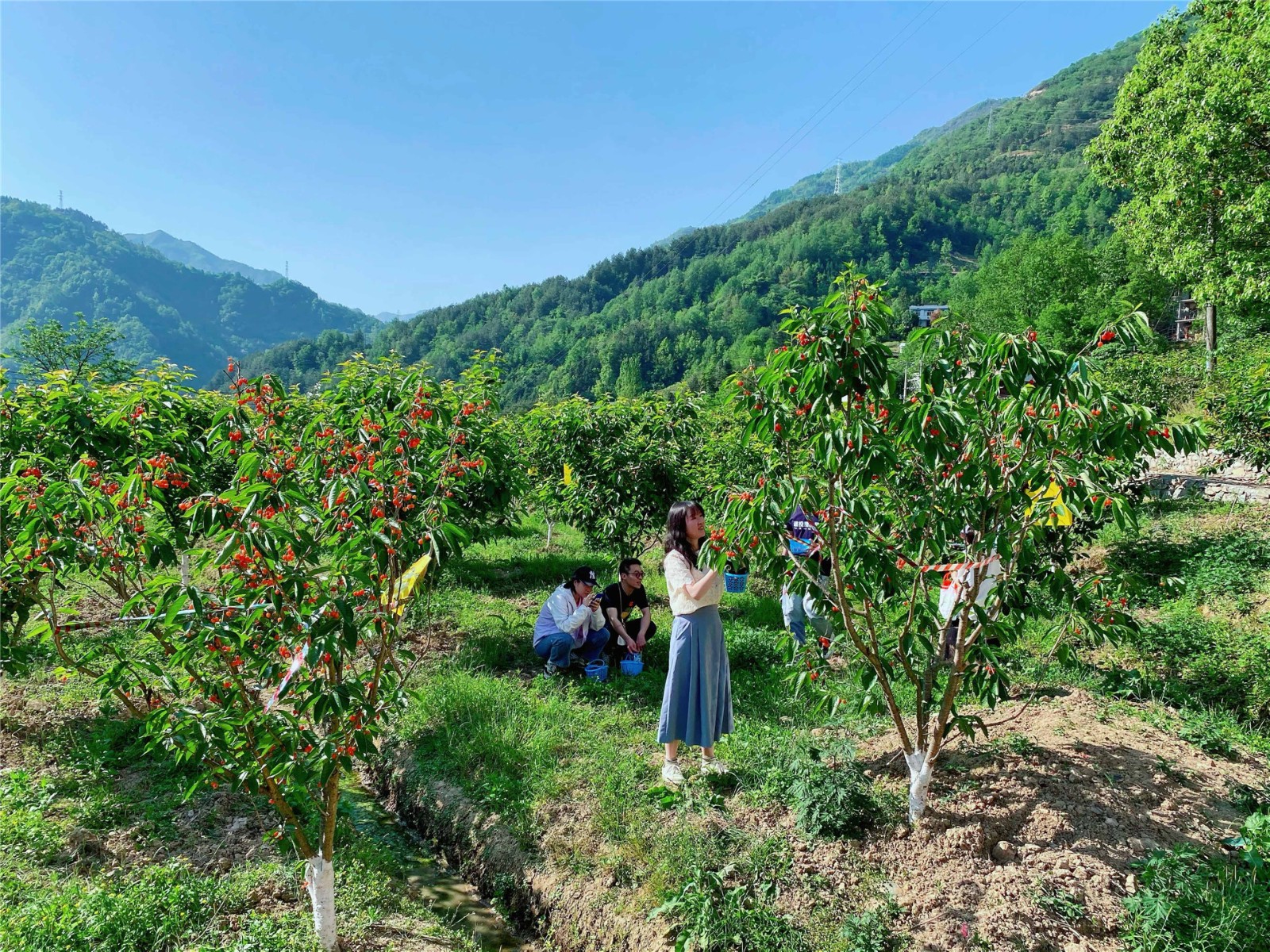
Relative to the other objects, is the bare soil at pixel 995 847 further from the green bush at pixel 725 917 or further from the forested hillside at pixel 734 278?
the forested hillside at pixel 734 278

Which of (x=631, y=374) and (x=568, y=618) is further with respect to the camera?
(x=631, y=374)

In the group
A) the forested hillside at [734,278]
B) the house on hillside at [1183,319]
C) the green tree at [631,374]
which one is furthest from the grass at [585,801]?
the green tree at [631,374]

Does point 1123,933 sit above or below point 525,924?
above

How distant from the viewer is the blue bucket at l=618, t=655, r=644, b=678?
6141mm

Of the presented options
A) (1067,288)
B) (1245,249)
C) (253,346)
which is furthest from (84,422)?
(253,346)

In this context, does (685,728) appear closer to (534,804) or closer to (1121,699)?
(534,804)

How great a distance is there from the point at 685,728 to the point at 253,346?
191 metres

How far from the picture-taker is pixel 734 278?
296 ft

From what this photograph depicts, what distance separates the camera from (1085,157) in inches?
680

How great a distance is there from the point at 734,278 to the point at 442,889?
92.1m

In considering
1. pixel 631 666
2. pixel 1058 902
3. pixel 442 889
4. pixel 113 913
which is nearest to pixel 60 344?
pixel 631 666

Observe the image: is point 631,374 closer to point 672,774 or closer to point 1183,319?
point 1183,319

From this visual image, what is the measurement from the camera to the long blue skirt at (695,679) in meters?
4.11

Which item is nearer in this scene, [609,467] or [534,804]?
[534,804]
